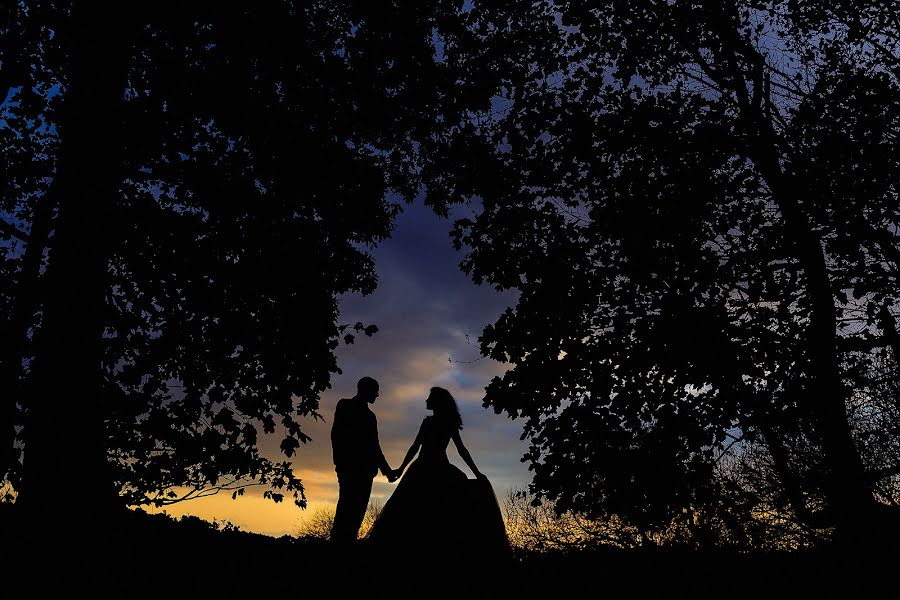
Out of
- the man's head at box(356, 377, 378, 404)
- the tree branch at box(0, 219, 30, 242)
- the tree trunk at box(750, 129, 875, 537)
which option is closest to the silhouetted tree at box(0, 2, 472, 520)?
the tree branch at box(0, 219, 30, 242)

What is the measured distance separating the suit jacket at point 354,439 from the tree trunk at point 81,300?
2799 millimetres

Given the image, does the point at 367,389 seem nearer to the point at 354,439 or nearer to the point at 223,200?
the point at 354,439

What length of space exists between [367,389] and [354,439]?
72cm

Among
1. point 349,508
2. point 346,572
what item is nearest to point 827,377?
point 349,508

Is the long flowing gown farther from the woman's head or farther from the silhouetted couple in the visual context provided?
the woman's head

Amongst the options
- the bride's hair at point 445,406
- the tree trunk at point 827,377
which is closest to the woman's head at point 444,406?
the bride's hair at point 445,406

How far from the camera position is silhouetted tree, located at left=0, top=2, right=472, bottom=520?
973 centimetres

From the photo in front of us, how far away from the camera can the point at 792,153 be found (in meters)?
9.51

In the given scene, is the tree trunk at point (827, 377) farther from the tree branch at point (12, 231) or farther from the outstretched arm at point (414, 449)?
the tree branch at point (12, 231)

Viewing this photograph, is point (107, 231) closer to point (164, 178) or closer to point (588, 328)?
point (164, 178)

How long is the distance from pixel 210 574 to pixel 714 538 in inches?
310

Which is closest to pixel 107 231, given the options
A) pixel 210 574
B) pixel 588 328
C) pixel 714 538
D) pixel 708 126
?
pixel 210 574

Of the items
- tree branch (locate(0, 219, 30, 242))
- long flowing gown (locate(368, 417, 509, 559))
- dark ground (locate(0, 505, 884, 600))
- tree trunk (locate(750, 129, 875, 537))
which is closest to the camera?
dark ground (locate(0, 505, 884, 600))

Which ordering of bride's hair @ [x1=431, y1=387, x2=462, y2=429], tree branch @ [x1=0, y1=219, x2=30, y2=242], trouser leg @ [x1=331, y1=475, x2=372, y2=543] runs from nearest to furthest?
trouser leg @ [x1=331, y1=475, x2=372, y2=543], bride's hair @ [x1=431, y1=387, x2=462, y2=429], tree branch @ [x1=0, y1=219, x2=30, y2=242]
